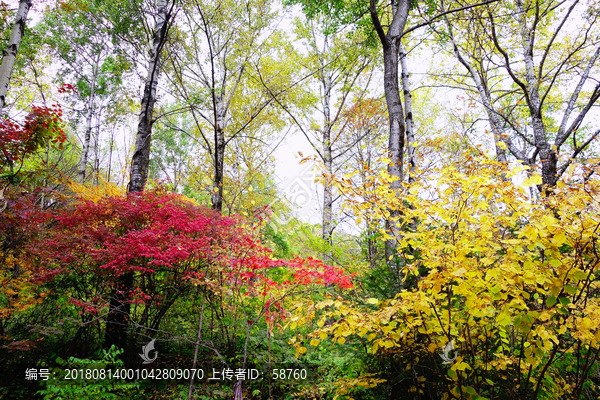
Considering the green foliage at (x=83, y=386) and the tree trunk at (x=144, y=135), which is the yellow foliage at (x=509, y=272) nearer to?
the green foliage at (x=83, y=386)

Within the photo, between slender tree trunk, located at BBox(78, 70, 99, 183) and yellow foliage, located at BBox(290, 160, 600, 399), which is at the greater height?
slender tree trunk, located at BBox(78, 70, 99, 183)

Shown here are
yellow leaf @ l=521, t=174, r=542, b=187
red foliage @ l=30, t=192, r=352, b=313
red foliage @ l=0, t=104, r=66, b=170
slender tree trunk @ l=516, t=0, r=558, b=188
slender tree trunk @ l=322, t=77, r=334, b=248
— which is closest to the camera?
yellow leaf @ l=521, t=174, r=542, b=187

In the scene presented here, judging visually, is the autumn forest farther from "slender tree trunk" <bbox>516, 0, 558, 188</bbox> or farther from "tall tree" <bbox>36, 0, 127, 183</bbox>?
"tall tree" <bbox>36, 0, 127, 183</bbox>

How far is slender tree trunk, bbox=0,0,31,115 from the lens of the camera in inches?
146

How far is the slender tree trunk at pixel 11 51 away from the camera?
3.71 m

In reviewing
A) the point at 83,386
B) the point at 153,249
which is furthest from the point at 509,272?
the point at 83,386

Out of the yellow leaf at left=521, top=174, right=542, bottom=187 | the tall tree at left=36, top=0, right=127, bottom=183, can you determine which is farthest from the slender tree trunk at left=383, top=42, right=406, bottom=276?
the tall tree at left=36, top=0, right=127, bottom=183

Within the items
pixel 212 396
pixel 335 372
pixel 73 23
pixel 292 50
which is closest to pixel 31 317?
pixel 212 396

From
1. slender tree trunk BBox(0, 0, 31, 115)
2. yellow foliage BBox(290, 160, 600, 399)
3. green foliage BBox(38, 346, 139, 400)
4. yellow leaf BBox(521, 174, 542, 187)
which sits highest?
slender tree trunk BBox(0, 0, 31, 115)

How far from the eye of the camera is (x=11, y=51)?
12.4ft

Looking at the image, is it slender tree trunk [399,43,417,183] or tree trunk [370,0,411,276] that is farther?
slender tree trunk [399,43,417,183]

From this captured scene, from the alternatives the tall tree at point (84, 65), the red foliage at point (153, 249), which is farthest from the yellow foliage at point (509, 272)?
the tall tree at point (84, 65)

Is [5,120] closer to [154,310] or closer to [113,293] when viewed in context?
[113,293]

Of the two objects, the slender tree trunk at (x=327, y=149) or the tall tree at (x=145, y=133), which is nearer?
the tall tree at (x=145, y=133)
